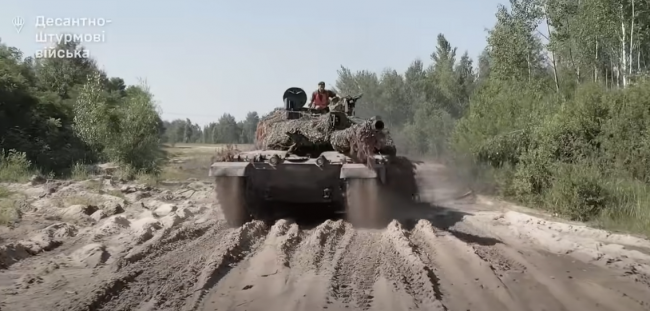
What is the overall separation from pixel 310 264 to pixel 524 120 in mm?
9784

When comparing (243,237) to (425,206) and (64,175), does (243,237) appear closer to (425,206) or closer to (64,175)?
(425,206)

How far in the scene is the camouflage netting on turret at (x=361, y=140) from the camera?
9570 millimetres

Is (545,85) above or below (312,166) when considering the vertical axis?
above

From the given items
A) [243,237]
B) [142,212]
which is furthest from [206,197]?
[243,237]

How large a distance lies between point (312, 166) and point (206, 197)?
578 cm

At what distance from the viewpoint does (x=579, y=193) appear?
11070 mm

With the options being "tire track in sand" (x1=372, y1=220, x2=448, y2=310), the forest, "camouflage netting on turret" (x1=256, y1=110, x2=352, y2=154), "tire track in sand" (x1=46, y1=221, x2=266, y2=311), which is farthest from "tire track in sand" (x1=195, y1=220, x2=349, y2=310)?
the forest

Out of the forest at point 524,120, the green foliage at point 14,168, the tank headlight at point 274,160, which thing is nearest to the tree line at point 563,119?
the forest at point 524,120

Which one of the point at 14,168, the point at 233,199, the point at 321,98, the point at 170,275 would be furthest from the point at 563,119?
the point at 14,168

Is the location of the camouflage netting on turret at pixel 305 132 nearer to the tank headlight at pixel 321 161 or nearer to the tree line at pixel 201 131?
the tank headlight at pixel 321 161

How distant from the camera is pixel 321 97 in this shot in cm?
1288

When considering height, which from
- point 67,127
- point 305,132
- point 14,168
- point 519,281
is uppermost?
point 67,127

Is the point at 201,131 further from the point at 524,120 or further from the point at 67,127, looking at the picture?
the point at 524,120

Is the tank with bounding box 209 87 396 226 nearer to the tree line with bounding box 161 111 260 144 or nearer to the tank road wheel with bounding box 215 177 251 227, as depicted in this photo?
the tank road wheel with bounding box 215 177 251 227
